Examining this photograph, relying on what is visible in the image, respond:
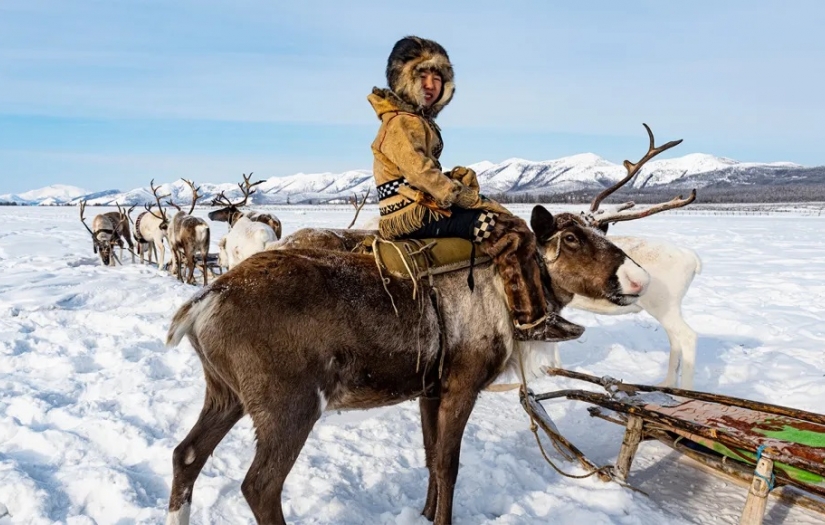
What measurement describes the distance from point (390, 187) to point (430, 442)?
66.0 inches

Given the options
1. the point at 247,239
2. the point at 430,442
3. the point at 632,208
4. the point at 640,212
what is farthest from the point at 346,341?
the point at 247,239

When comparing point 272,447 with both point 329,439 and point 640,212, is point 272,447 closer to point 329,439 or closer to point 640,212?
point 329,439

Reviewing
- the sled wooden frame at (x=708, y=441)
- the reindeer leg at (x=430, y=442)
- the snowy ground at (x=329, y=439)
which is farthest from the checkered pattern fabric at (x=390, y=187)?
the snowy ground at (x=329, y=439)

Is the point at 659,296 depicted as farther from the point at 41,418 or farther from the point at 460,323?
the point at 41,418

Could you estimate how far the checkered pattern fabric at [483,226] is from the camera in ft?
10.7

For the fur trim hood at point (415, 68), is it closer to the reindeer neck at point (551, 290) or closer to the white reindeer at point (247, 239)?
the reindeer neck at point (551, 290)

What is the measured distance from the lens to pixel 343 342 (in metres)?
2.75

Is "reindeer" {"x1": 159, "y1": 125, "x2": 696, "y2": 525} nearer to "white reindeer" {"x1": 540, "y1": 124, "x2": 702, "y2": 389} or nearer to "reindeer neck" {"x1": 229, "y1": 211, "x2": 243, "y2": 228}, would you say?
"white reindeer" {"x1": 540, "y1": 124, "x2": 702, "y2": 389}

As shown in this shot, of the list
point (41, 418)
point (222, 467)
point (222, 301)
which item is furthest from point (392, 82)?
point (41, 418)

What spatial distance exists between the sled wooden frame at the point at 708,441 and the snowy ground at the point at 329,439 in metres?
0.26

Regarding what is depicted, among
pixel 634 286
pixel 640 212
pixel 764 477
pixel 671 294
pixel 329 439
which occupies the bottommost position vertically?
pixel 329 439

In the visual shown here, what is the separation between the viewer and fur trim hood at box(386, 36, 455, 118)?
332cm

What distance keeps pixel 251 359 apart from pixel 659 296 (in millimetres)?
5268

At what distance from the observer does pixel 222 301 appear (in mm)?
2637
